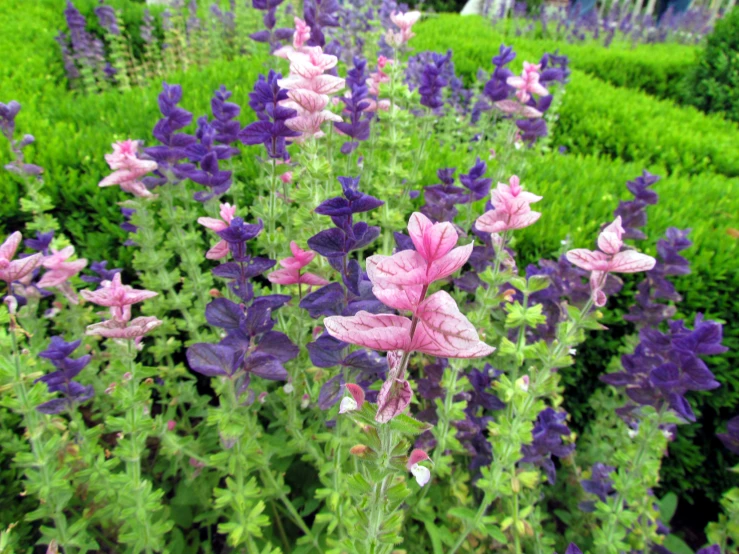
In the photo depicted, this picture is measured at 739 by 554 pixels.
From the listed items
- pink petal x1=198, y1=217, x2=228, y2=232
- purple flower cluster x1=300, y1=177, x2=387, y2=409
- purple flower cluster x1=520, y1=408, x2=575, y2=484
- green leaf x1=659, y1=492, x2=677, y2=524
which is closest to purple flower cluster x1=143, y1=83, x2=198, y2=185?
pink petal x1=198, y1=217, x2=228, y2=232

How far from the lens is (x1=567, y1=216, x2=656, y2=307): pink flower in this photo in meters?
1.47

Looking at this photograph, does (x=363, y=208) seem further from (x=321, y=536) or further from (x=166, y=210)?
(x=321, y=536)

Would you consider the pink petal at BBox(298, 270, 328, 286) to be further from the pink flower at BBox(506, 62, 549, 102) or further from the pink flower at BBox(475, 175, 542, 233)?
the pink flower at BBox(506, 62, 549, 102)

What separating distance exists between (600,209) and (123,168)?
2995mm

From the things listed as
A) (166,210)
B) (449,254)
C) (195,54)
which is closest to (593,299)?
(449,254)

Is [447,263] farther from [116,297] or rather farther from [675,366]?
[675,366]

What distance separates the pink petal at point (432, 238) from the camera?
78 cm

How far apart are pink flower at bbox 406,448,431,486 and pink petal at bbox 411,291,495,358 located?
36 centimetres

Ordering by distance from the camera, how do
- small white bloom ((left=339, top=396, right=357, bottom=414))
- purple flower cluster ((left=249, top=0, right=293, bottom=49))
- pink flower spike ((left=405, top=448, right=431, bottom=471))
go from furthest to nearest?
purple flower cluster ((left=249, top=0, right=293, bottom=49)) < pink flower spike ((left=405, top=448, right=431, bottom=471)) < small white bloom ((left=339, top=396, right=357, bottom=414))

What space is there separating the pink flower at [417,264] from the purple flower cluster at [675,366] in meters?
1.40

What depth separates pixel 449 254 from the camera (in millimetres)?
806

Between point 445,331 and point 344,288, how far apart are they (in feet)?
2.13

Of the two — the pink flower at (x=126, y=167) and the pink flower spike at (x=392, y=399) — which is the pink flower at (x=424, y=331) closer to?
the pink flower spike at (x=392, y=399)

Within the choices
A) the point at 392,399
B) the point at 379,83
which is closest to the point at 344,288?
the point at 392,399
